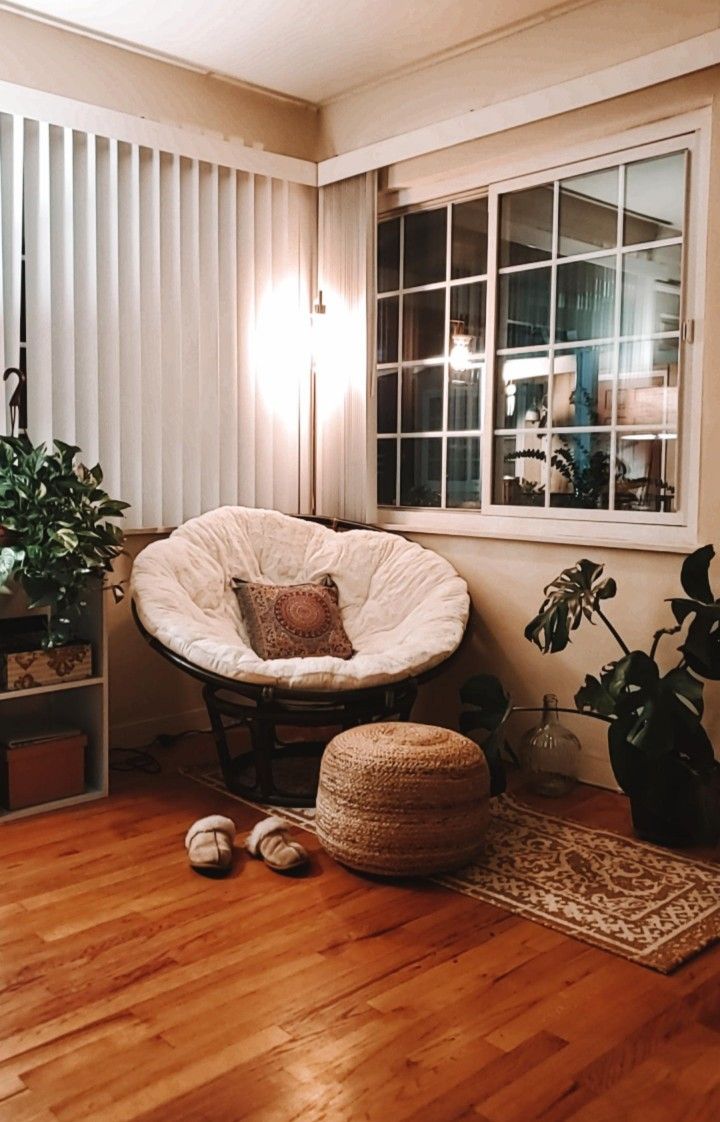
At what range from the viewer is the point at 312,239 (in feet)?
14.6

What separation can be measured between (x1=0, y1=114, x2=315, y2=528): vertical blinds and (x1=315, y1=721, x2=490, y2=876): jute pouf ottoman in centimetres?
168

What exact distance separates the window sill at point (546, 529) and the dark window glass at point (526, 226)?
3.18ft

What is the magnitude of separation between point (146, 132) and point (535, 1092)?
3.46 m

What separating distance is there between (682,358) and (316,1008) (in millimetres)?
2275

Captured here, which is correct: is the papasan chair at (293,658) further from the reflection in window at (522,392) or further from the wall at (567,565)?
the reflection in window at (522,392)

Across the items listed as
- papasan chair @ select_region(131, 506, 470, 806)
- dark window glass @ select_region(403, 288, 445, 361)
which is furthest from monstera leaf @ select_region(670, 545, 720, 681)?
dark window glass @ select_region(403, 288, 445, 361)

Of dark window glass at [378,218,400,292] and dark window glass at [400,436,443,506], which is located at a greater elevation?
dark window glass at [378,218,400,292]

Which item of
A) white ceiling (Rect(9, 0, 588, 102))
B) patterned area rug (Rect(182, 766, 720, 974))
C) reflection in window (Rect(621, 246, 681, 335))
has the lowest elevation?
patterned area rug (Rect(182, 766, 720, 974))

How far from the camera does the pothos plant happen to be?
306cm

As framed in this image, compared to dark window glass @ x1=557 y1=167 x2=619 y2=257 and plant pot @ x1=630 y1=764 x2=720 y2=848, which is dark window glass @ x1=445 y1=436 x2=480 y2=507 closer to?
dark window glass @ x1=557 y1=167 x2=619 y2=257

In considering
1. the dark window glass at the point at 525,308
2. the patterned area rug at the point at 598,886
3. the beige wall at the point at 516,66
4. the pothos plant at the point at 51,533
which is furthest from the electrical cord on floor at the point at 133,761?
the beige wall at the point at 516,66

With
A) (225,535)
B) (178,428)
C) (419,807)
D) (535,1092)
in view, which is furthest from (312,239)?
(535,1092)

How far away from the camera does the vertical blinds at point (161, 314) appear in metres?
3.58

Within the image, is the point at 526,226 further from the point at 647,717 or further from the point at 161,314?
the point at 647,717
